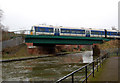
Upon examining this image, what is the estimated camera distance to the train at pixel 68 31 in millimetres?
42625

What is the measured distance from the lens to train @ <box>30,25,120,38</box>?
42.6 meters

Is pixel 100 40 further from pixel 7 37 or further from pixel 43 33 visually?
pixel 7 37

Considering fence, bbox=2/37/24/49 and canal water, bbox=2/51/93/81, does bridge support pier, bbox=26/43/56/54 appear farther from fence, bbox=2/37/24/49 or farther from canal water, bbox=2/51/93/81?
canal water, bbox=2/51/93/81

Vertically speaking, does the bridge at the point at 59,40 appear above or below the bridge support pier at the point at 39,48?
above

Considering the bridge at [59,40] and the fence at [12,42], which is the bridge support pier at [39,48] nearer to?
the fence at [12,42]

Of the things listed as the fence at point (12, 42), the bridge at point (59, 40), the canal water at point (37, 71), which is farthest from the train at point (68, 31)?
the canal water at point (37, 71)

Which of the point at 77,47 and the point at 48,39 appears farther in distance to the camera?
the point at 77,47

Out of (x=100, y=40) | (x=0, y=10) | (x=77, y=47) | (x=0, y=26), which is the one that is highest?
(x=0, y=10)

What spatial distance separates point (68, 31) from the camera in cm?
4644

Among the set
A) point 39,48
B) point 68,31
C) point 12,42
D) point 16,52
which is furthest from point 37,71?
point 39,48

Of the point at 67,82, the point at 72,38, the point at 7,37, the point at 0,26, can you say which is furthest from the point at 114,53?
the point at 0,26

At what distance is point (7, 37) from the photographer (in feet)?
130

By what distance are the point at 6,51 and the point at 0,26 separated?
9441 millimetres

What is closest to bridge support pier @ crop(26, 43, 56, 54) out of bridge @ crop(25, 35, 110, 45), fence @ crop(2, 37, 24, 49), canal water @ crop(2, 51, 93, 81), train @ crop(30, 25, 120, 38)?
fence @ crop(2, 37, 24, 49)
